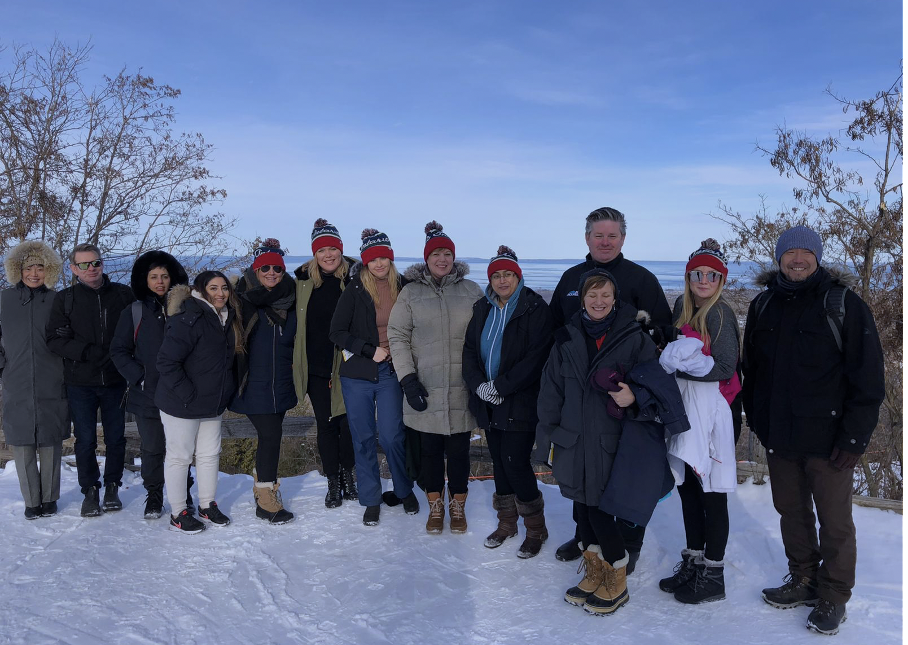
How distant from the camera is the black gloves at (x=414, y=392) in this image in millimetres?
3820

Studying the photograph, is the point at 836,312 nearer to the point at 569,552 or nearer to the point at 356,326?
the point at 569,552

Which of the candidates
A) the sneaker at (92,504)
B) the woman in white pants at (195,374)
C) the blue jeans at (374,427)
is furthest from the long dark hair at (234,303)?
the sneaker at (92,504)

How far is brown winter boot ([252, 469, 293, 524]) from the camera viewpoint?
14.0ft

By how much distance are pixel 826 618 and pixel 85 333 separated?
4.91 meters

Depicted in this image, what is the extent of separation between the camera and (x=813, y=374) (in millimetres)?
2879

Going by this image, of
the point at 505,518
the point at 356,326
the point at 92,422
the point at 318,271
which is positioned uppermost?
the point at 318,271

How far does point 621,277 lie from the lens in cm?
345

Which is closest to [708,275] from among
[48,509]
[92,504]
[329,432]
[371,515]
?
[371,515]

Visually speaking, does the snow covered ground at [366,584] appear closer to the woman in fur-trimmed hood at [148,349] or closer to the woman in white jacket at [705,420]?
the woman in white jacket at [705,420]

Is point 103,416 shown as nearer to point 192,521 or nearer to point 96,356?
point 96,356

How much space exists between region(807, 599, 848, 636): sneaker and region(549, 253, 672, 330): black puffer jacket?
1591 mm

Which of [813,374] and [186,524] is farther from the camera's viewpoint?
[186,524]

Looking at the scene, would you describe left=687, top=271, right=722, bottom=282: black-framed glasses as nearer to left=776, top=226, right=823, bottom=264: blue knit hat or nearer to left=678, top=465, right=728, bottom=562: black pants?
left=776, top=226, right=823, bottom=264: blue knit hat

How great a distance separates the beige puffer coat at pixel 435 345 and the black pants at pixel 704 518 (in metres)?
1.40
